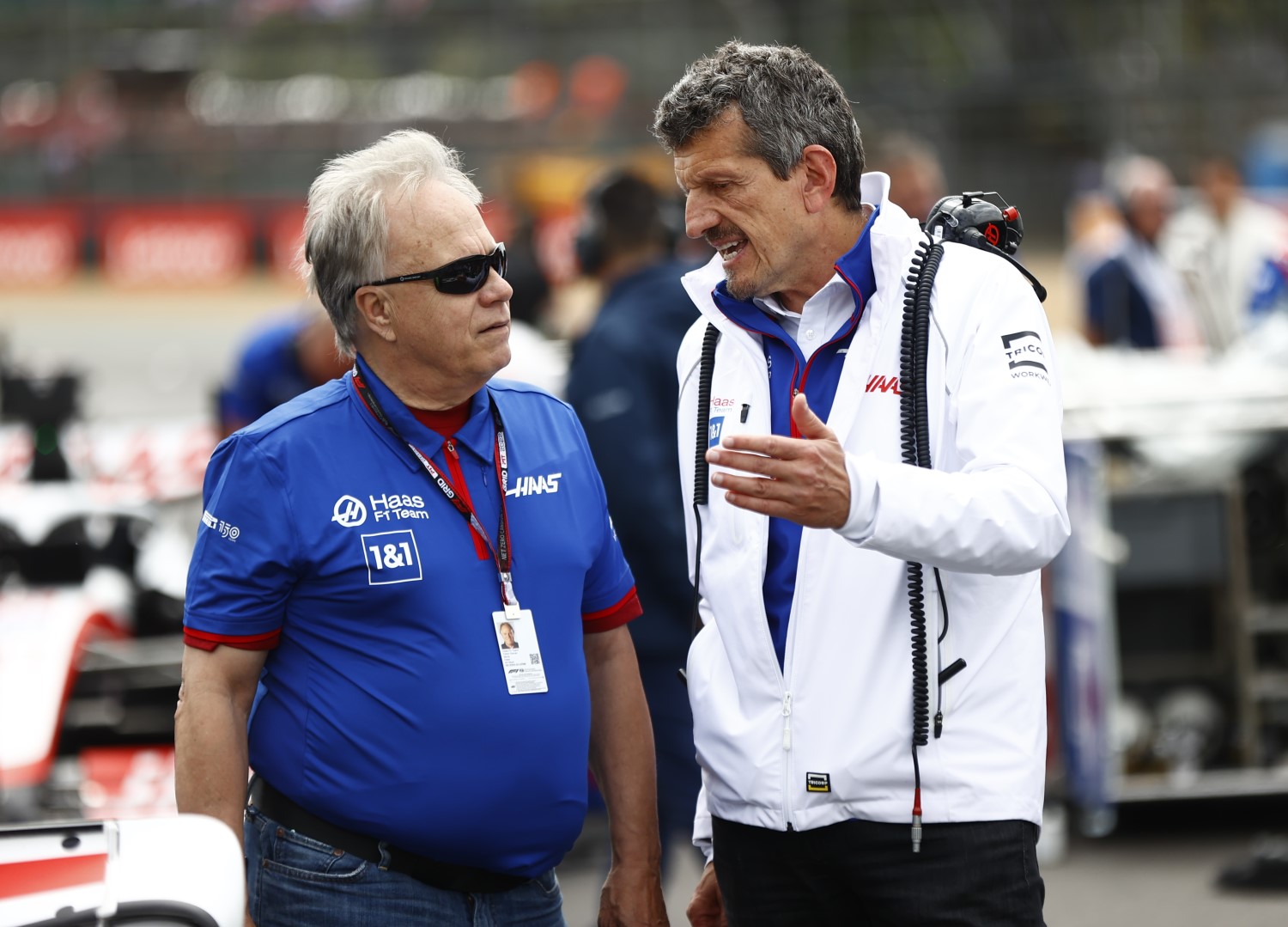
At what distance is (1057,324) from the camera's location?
20141 millimetres

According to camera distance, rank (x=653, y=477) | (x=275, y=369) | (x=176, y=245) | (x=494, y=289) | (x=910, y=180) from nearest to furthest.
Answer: (x=494, y=289) → (x=653, y=477) → (x=275, y=369) → (x=910, y=180) → (x=176, y=245)

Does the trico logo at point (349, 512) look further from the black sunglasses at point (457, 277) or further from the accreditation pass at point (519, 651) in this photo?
the black sunglasses at point (457, 277)

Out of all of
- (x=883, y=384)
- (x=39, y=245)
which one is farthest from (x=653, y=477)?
(x=39, y=245)

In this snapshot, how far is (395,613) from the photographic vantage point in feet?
9.34

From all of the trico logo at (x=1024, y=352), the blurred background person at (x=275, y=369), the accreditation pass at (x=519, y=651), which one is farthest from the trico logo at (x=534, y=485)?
the blurred background person at (x=275, y=369)

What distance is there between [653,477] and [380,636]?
7.13ft

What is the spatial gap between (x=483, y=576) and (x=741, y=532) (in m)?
0.44

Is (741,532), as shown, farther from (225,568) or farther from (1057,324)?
(1057,324)

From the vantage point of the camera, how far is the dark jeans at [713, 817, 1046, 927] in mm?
2785

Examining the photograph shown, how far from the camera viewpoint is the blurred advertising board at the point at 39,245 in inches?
1139

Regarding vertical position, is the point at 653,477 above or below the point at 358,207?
below

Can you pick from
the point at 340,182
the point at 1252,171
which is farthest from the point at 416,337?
the point at 1252,171

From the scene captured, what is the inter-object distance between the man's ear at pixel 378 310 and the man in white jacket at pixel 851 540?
0.53 meters

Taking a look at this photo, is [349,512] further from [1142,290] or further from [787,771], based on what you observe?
[1142,290]
